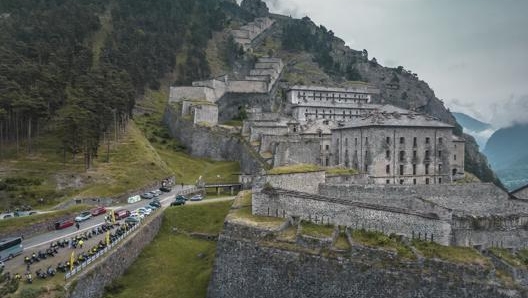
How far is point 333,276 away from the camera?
32156 mm

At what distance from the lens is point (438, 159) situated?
2734 inches

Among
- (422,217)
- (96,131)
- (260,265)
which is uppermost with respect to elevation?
(96,131)

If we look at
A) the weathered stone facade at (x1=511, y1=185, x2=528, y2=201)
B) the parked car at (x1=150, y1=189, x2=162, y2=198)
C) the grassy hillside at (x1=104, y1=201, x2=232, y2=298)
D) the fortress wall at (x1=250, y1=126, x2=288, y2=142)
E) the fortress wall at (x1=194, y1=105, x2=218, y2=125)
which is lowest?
the grassy hillside at (x1=104, y1=201, x2=232, y2=298)

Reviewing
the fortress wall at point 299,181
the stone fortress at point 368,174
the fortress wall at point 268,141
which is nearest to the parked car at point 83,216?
the stone fortress at point 368,174

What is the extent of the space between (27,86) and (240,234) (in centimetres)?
5065

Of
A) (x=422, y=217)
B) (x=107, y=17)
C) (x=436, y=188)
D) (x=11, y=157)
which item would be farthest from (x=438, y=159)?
(x=107, y=17)

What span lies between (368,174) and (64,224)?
36311 millimetres

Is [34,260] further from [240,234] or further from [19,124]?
[19,124]

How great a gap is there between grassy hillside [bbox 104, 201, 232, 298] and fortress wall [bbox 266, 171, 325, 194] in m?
8.72

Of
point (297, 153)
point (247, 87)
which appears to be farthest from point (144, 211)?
point (247, 87)

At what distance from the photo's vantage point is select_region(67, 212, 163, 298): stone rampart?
32.8 meters

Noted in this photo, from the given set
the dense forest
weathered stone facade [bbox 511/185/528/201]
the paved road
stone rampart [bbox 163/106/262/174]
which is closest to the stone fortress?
stone rampart [bbox 163/106/262/174]

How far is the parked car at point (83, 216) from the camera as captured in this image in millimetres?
47416

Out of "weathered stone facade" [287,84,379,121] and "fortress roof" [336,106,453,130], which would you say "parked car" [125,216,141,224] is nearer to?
"fortress roof" [336,106,453,130]
